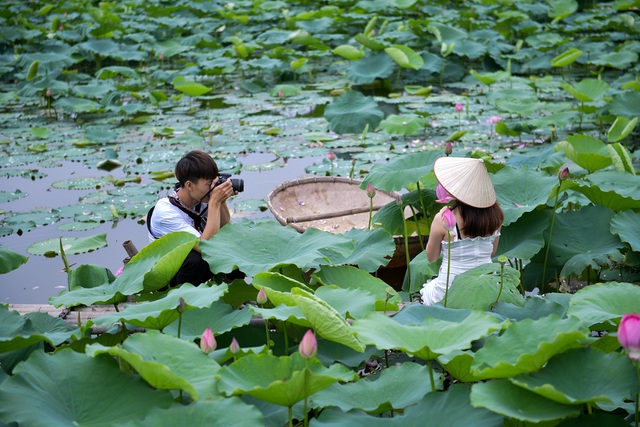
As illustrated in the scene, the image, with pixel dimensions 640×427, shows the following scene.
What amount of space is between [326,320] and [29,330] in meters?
0.81

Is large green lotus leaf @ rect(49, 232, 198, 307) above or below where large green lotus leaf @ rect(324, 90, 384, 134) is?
above

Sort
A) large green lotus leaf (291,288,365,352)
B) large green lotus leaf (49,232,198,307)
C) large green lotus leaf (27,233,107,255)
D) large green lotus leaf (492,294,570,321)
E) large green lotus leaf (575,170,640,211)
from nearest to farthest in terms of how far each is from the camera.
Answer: large green lotus leaf (291,288,365,352)
large green lotus leaf (492,294,570,321)
large green lotus leaf (49,232,198,307)
large green lotus leaf (575,170,640,211)
large green lotus leaf (27,233,107,255)

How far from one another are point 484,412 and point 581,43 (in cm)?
710

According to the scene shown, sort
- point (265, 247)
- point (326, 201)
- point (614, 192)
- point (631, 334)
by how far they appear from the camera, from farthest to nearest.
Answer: point (326, 201)
point (614, 192)
point (265, 247)
point (631, 334)

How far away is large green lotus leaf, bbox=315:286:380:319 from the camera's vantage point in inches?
83.0

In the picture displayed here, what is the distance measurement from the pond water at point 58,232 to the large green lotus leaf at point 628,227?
212 cm

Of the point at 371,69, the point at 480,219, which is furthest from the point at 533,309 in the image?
the point at 371,69

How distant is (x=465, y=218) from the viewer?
2.59 meters

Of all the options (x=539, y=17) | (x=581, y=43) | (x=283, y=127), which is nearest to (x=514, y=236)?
(x=283, y=127)

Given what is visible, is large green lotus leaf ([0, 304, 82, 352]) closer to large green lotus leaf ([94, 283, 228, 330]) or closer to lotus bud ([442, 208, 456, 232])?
large green lotus leaf ([94, 283, 228, 330])

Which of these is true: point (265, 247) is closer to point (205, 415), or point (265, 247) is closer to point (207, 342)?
point (207, 342)

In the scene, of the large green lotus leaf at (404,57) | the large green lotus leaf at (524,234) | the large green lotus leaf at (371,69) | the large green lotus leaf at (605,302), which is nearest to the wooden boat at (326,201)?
the large green lotus leaf at (524,234)

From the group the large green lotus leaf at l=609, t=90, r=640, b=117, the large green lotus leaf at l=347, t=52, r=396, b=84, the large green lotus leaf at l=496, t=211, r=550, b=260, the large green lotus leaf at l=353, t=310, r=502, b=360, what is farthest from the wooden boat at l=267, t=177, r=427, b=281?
the large green lotus leaf at l=347, t=52, r=396, b=84

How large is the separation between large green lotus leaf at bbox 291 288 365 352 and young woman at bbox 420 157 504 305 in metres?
0.75
